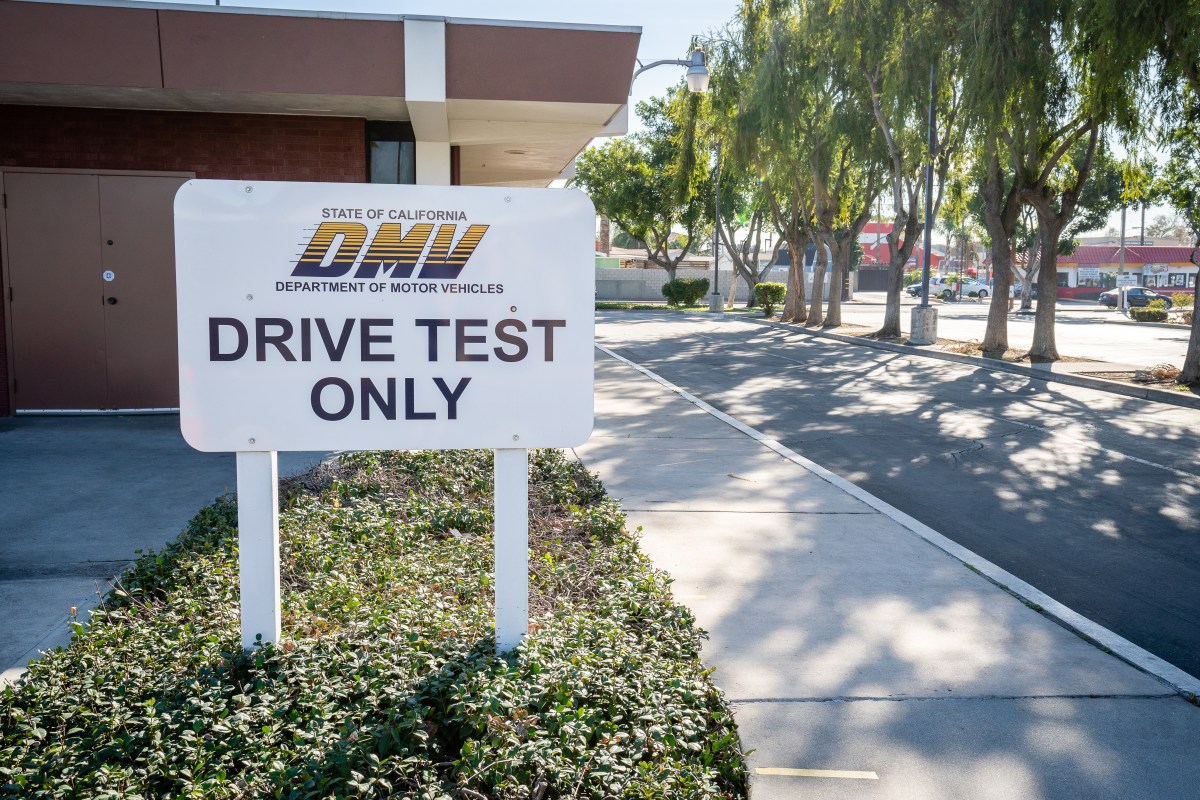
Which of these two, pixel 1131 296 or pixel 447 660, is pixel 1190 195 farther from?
pixel 1131 296

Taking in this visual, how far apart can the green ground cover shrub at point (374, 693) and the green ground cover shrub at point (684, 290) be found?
149 feet

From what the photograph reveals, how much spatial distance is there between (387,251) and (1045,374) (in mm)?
17504

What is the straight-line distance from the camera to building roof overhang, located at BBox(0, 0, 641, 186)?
29.6 ft

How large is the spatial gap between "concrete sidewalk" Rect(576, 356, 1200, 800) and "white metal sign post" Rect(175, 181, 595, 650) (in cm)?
134

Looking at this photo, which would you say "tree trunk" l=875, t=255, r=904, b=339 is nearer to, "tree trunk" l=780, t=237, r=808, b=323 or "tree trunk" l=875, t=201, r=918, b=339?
"tree trunk" l=875, t=201, r=918, b=339

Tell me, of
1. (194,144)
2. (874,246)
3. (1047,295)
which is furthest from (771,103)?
(874,246)

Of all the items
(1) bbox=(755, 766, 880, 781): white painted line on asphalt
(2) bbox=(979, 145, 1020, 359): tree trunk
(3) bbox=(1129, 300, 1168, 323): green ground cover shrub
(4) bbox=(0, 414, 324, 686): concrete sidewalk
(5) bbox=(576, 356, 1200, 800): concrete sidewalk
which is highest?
(2) bbox=(979, 145, 1020, 359): tree trunk

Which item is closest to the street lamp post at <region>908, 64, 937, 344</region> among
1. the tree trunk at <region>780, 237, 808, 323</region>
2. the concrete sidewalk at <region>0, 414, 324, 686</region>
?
the tree trunk at <region>780, 237, 808, 323</region>

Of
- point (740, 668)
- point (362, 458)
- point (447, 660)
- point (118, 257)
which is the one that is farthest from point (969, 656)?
point (118, 257)

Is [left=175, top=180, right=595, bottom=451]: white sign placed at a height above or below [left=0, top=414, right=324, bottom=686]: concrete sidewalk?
above

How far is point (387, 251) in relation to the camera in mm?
3967

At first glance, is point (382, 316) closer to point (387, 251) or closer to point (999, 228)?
point (387, 251)

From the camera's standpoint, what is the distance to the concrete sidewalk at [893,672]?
3.71 m

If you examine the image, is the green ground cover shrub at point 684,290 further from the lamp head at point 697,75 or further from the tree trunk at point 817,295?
the lamp head at point 697,75
